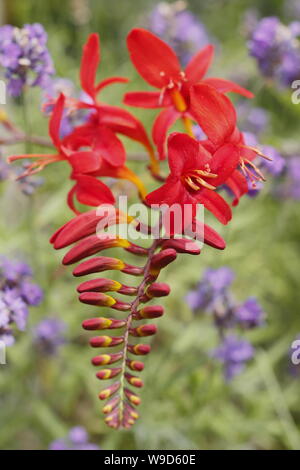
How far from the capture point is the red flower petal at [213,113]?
3.49 ft

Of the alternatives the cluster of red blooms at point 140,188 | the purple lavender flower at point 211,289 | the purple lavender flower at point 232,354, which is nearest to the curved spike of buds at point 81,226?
the cluster of red blooms at point 140,188

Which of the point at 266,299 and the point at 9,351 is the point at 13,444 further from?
the point at 266,299

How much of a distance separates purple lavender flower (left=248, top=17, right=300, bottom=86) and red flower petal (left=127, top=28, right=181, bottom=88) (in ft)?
2.17

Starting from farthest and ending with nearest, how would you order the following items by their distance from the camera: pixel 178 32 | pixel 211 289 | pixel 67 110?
pixel 178 32 → pixel 211 289 → pixel 67 110

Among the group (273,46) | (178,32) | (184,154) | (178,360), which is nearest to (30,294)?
(184,154)

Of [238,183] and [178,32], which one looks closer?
[238,183]

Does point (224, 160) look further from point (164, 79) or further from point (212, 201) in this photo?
point (164, 79)

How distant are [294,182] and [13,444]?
1412 mm

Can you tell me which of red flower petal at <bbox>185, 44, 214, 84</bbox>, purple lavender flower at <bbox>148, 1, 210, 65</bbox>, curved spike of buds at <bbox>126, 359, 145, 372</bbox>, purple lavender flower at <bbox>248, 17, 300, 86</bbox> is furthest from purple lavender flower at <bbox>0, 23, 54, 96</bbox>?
purple lavender flower at <bbox>148, 1, 210, 65</bbox>

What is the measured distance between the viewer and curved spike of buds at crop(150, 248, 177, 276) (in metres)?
1.00

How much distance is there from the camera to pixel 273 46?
6.20ft

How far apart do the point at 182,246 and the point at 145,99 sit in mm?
435
